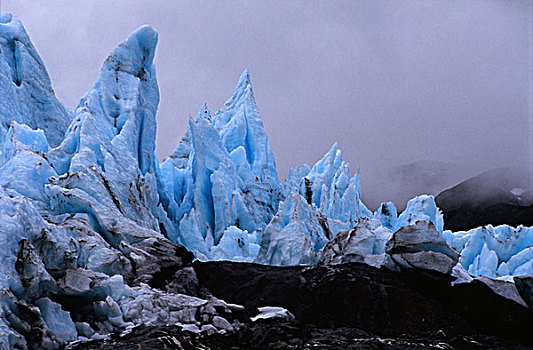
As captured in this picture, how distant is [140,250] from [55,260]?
3213 millimetres

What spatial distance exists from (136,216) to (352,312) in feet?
28.7

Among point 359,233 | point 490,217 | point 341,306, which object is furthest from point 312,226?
point 490,217

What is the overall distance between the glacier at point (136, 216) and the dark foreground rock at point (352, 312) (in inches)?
23.0

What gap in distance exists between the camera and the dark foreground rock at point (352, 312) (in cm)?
805

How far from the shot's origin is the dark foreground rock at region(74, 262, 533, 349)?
8047 mm

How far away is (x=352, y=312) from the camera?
10.5 m

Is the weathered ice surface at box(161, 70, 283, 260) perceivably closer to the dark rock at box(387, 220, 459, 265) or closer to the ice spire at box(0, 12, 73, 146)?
the ice spire at box(0, 12, 73, 146)

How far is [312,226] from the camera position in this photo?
18.2 metres

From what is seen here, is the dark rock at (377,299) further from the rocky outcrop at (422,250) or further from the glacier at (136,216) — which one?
the glacier at (136,216)

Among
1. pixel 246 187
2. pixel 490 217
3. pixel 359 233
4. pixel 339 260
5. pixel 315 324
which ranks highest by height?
pixel 490 217

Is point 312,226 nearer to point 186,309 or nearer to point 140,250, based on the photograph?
point 140,250

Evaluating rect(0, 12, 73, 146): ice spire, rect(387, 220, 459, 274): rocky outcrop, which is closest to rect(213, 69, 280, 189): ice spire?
rect(0, 12, 73, 146): ice spire

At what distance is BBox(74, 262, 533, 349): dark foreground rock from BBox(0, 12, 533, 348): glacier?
0.58 meters

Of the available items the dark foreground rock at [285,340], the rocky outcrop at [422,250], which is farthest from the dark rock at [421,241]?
the dark foreground rock at [285,340]
